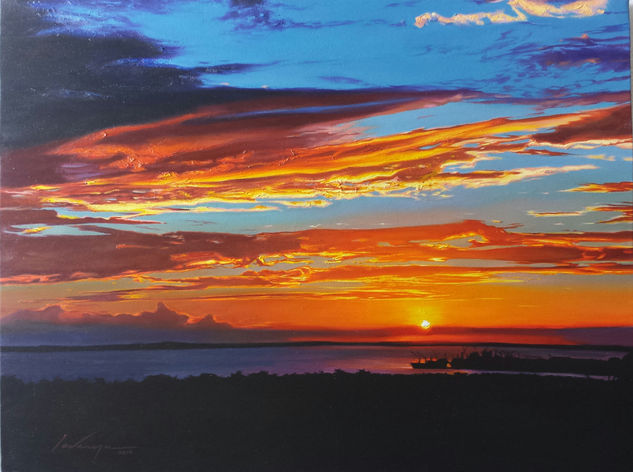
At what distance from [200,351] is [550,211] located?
164 cm

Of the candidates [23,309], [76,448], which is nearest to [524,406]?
[76,448]

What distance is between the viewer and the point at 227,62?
2.59m

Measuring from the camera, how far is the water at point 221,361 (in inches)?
97.3

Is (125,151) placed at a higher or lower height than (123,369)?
higher

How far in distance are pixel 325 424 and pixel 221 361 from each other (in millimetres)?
528

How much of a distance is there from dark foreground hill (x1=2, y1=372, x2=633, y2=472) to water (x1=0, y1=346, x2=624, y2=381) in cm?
4

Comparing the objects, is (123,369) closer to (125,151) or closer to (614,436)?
(125,151)

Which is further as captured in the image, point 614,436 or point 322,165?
point 322,165

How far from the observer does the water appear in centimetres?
247

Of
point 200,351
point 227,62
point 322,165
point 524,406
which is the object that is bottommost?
point 524,406
